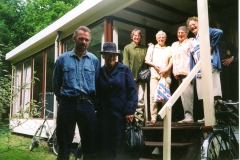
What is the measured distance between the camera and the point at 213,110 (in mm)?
2393

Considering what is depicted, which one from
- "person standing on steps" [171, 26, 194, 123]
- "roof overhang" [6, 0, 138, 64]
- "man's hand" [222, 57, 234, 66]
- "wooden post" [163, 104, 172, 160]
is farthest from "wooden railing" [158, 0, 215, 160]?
"roof overhang" [6, 0, 138, 64]

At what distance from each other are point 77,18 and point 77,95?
1948 millimetres

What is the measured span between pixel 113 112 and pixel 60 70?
0.65 metres

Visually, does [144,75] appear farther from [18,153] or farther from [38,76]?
[38,76]

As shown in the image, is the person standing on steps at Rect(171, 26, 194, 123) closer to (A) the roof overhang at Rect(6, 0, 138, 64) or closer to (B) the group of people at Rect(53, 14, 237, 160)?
(B) the group of people at Rect(53, 14, 237, 160)

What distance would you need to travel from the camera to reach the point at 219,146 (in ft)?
7.39

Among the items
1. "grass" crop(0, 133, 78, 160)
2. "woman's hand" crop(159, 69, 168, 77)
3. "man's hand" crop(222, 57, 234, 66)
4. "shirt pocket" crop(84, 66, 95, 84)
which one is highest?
"man's hand" crop(222, 57, 234, 66)

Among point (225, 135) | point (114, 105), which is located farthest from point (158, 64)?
point (225, 135)

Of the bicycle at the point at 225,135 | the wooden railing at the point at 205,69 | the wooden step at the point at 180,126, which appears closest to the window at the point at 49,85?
the wooden step at the point at 180,126

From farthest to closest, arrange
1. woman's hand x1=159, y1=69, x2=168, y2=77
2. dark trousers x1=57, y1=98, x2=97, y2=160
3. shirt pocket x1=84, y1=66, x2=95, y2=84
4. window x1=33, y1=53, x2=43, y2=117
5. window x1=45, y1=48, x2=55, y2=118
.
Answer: window x1=33, y1=53, x2=43, y2=117 → window x1=45, y1=48, x2=55, y2=118 → woman's hand x1=159, y1=69, x2=168, y2=77 → shirt pocket x1=84, y1=66, x2=95, y2=84 → dark trousers x1=57, y1=98, x2=97, y2=160

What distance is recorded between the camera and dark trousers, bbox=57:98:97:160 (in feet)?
7.83

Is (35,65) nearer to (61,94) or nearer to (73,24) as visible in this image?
(73,24)

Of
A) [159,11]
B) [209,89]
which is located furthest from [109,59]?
[159,11]

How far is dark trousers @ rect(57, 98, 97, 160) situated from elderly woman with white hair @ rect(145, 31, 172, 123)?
3.98 ft
